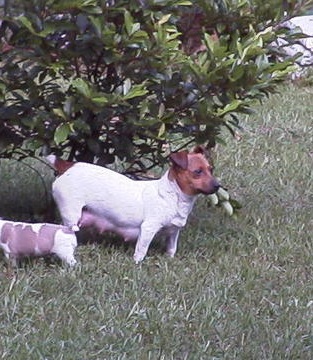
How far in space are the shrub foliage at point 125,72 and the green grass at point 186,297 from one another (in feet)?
2.02

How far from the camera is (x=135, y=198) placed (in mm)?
5191

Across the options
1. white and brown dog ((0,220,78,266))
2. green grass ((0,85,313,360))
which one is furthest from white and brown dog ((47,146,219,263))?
white and brown dog ((0,220,78,266))

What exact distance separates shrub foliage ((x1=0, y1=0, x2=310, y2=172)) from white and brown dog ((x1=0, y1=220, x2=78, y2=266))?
1.44ft

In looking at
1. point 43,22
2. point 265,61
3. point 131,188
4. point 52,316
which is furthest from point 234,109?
point 52,316

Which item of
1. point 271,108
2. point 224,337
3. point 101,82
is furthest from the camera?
point 271,108

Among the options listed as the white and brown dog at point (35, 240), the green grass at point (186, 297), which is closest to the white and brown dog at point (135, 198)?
the green grass at point (186, 297)

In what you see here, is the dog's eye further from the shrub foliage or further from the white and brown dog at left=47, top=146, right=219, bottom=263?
the shrub foliage

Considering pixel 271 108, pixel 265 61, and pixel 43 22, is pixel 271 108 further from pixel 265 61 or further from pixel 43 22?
pixel 43 22

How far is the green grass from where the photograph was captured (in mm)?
4227

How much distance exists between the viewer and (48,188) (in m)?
6.46

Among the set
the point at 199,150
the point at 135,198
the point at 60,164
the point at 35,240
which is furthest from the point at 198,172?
the point at 35,240

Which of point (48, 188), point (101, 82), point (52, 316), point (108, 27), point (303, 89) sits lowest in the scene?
point (303, 89)

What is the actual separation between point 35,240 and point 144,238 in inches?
22.0

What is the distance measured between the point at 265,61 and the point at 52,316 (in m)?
1.73
